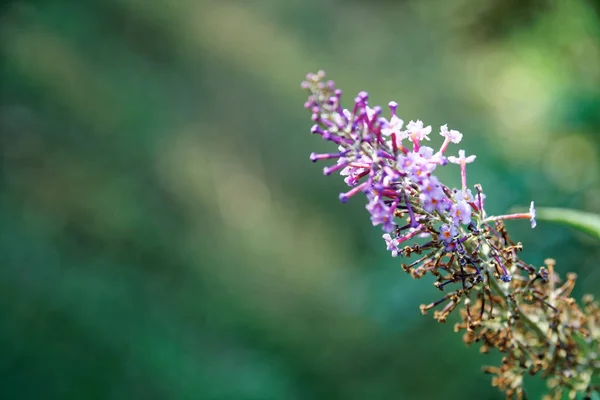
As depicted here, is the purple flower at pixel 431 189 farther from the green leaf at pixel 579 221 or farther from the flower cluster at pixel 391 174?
the green leaf at pixel 579 221

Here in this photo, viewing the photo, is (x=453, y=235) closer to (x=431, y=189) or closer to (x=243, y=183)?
(x=431, y=189)

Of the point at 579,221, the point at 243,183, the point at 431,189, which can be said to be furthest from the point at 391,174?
the point at 243,183

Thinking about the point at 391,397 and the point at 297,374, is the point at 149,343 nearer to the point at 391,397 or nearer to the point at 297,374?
the point at 297,374

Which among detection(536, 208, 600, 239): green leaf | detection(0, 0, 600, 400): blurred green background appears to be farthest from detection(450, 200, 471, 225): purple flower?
detection(0, 0, 600, 400): blurred green background

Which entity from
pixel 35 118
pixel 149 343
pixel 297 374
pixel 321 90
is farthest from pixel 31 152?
pixel 321 90

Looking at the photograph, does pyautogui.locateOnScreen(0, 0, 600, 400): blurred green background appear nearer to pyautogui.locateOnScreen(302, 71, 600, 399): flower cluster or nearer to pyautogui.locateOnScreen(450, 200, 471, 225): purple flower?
pyautogui.locateOnScreen(302, 71, 600, 399): flower cluster
